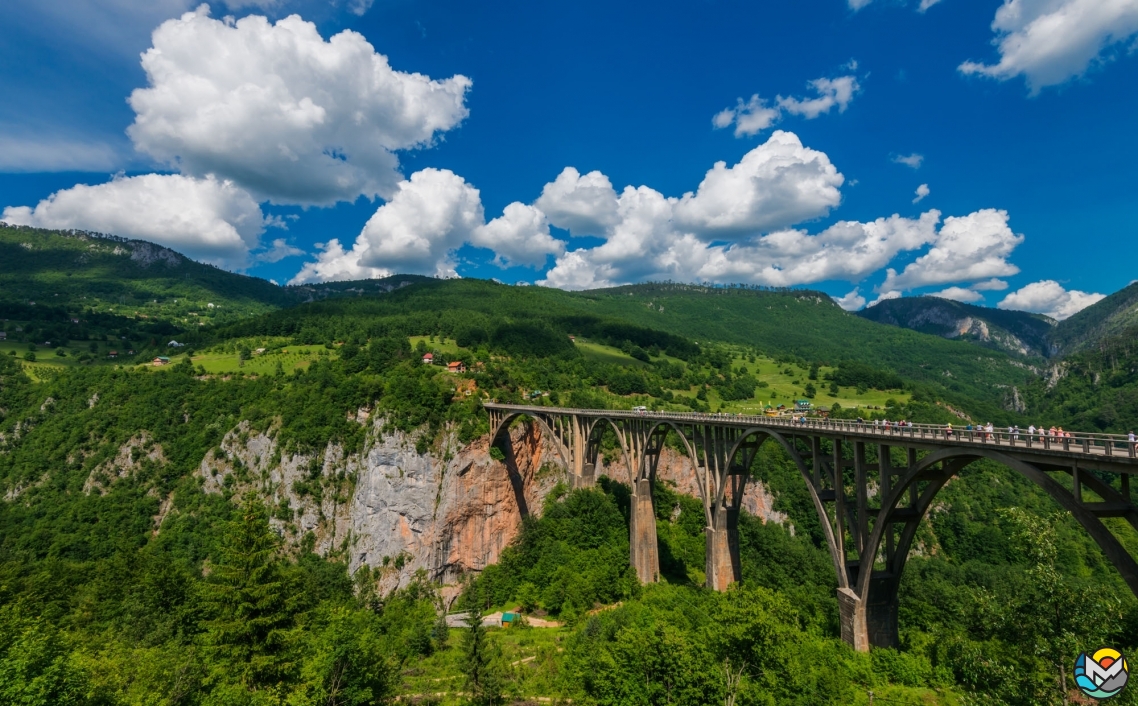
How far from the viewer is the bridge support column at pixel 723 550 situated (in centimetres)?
3275

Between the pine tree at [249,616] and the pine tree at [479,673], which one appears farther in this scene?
the pine tree at [479,673]

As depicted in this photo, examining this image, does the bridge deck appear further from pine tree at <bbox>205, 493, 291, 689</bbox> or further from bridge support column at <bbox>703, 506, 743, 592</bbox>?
pine tree at <bbox>205, 493, 291, 689</bbox>

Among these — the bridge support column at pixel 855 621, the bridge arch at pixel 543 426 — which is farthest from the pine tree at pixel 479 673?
the bridge arch at pixel 543 426

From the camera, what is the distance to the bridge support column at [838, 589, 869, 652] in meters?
20.5

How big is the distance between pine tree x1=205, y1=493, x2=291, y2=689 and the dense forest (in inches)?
5.0

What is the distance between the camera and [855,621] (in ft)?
67.8

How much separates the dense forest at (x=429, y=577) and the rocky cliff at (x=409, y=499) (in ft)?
2.96

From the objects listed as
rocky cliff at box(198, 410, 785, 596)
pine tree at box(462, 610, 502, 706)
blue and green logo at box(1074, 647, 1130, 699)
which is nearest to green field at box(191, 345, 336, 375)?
rocky cliff at box(198, 410, 785, 596)

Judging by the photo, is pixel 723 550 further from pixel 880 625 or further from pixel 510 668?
pixel 510 668

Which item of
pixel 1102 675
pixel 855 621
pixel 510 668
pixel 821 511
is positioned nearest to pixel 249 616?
pixel 510 668

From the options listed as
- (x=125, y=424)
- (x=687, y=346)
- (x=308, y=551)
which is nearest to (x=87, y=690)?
(x=308, y=551)

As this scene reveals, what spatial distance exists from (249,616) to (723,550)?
1082 inches

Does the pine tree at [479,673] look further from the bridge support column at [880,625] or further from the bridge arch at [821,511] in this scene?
the bridge support column at [880,625]

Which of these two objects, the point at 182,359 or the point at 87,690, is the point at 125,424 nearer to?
the point at 182,359
